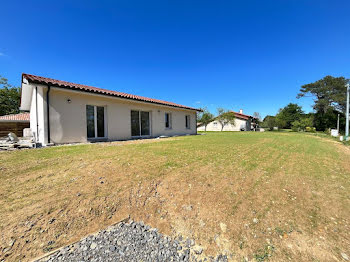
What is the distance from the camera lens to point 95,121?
877 centimetres

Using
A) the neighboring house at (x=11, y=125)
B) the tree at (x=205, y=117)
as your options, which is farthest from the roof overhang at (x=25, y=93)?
the tree at (x=205, y=117)

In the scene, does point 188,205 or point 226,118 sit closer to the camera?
point 188,205

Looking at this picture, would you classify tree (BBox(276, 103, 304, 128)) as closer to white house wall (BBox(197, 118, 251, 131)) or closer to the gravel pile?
white house wall (BBox(197, 118, 251, 131))

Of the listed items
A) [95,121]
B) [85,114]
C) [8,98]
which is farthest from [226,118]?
[8,98]

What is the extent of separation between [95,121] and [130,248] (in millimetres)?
8416

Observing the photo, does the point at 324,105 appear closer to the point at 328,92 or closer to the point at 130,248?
the point at 328,92

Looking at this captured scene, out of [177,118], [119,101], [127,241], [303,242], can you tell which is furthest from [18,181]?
[177,118]

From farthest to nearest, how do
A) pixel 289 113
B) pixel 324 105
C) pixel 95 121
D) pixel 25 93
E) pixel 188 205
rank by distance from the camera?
1. pixel 289 113
2. pixel 324 105
3. pixel 25 93
4. pixel 95 121
5. pixel 188 205

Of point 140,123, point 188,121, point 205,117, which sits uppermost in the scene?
point 205,117

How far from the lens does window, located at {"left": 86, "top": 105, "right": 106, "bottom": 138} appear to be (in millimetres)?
8477

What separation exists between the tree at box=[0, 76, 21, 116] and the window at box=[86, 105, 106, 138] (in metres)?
32.0

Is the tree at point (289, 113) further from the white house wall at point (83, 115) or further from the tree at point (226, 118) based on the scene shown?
the white house wall at point (83, 115)

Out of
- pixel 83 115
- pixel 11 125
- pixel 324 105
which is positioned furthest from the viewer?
pixel 324 105

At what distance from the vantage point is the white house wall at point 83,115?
719cm
